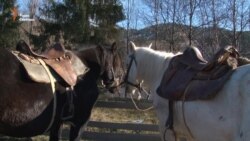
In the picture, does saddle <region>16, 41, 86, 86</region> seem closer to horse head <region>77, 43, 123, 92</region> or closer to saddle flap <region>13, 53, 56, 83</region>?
saddle flap <region>13, 53, 56, 83</region>

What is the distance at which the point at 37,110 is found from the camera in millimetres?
4695

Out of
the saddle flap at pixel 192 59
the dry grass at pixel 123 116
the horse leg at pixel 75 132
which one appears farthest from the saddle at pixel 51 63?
the dry grass at pixel 123 116

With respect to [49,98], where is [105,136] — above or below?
below

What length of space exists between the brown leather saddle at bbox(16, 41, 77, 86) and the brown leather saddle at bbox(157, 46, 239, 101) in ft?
3.94

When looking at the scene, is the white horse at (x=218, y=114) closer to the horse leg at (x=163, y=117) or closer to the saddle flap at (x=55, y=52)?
the horse leg at (x=163, y=117)

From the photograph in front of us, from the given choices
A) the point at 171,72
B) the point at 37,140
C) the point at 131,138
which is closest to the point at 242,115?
the point at 171,72

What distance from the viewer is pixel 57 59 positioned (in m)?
5.41

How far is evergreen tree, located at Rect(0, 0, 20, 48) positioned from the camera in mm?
20083

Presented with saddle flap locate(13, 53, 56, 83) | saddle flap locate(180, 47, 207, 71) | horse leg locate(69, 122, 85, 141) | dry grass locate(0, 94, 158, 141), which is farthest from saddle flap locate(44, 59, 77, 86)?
dry grass locate(0, 94, 158, 141)

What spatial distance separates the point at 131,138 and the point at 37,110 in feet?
11.5

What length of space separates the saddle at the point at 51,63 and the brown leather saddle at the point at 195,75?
1.22 meters

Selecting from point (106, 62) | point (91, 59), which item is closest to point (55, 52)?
point (91, 59)

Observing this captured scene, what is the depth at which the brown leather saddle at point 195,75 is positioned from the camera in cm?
435

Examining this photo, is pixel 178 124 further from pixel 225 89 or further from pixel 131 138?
pixel 131 138
